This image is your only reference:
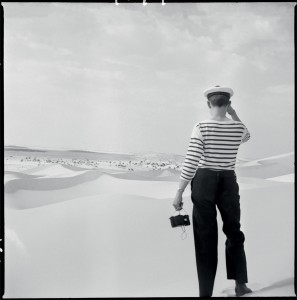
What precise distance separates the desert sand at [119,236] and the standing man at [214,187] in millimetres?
120

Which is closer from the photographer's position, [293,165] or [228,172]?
[228,172]

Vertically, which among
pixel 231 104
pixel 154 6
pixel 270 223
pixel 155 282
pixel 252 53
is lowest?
pixel 155 282

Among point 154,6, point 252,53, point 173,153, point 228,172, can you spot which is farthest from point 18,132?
point 252,53

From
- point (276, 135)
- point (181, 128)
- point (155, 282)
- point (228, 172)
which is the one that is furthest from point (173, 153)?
point (155, 282)

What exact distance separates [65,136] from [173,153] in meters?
0.88

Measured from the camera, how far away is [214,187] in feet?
9.11

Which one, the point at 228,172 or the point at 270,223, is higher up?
the point at 228,172

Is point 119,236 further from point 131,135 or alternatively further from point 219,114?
point 219,114

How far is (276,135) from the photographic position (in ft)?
10.1

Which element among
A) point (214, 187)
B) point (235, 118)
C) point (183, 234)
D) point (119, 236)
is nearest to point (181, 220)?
point (183, 234)

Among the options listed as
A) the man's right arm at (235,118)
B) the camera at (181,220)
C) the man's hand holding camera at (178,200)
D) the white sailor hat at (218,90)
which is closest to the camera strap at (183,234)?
the camera at (181,220)

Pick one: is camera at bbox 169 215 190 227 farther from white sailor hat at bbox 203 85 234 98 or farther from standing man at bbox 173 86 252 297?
white sailor hat at bbox 203 85 234 98

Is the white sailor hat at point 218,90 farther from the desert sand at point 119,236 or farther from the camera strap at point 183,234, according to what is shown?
the camera strap at point 183,234

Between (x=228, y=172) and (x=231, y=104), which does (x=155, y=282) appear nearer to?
(x=228, y=172)
